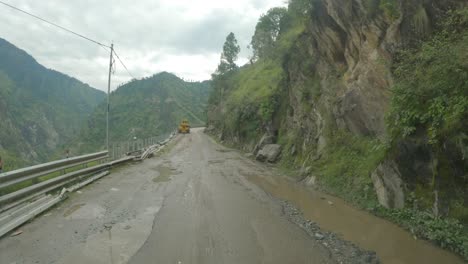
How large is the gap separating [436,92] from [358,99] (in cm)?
510

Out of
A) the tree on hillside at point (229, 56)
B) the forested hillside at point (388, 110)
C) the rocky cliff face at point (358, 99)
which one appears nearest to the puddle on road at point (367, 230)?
the forested hillside at point (388, 110)

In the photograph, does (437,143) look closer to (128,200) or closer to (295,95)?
(128,200)

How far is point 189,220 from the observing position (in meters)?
6.86

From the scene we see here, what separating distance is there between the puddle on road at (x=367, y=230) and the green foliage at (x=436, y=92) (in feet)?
6.95

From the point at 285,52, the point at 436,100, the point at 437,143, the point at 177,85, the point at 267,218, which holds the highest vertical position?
the point at 177,85

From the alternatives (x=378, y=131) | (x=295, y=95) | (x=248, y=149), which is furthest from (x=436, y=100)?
(x=248, y=149)

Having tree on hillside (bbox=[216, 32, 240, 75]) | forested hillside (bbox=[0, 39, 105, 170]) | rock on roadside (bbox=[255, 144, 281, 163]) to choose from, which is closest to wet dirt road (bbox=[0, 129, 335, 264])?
rock on roadside (bbox=[255, 144, 281, 163])

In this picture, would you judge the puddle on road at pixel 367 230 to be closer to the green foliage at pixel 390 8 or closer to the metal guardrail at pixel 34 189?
the metal guardrail at pixel 34 189

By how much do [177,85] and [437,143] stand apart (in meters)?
175

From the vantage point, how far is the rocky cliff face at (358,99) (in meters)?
7.64

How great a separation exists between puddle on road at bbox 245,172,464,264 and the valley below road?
0.02 metres

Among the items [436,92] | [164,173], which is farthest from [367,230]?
[164,173]

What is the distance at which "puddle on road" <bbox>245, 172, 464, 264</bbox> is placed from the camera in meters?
5.48

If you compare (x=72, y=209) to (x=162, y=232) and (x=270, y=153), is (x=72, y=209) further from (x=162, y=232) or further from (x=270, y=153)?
(x=270, y=153)
